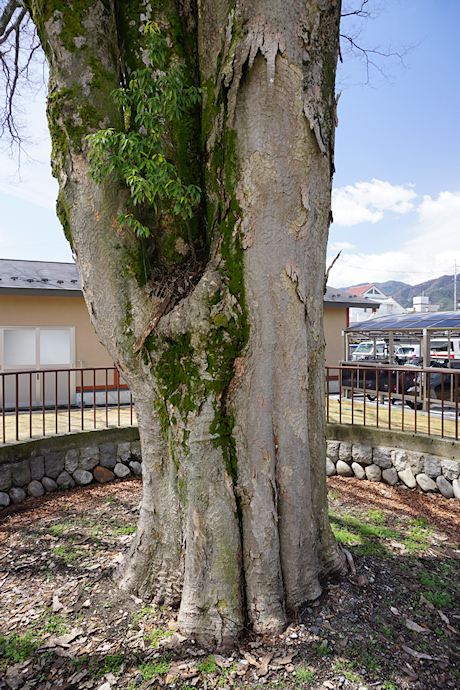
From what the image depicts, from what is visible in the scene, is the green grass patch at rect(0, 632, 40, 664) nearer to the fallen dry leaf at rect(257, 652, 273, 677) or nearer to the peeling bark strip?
the fallen dry leaf at rect(257, 652, 273, 677)

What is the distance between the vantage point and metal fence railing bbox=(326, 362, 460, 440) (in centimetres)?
595

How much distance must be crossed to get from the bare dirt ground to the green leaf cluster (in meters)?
2.63

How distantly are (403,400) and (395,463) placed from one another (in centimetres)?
96

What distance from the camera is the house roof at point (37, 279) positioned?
32.0ft

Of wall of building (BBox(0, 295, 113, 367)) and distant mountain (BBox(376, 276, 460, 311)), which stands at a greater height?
distant mountain (BBox(376, 276, 460, 311))

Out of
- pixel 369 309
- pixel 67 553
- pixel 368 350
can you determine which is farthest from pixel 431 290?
pixel 67 553

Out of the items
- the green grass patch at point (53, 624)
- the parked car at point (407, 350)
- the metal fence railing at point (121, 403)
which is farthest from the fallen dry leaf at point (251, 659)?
the parked car at point (407, 350)

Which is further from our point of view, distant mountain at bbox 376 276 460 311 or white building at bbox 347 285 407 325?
distant mountain at bbox 376 276 460 311

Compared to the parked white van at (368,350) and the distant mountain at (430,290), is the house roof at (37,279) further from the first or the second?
the distant mountain at (430,290)

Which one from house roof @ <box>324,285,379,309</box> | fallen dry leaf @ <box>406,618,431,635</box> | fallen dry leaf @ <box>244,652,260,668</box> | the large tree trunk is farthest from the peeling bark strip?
house roof @ <box>324,285,379,309</box>

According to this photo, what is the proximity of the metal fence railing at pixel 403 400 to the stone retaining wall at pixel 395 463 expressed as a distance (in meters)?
0.26

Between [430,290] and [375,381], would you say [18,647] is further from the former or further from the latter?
[430,290]

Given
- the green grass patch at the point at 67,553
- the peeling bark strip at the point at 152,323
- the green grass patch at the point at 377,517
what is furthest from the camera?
the green grass patch at the point at 377,517

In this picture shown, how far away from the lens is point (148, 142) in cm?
245
